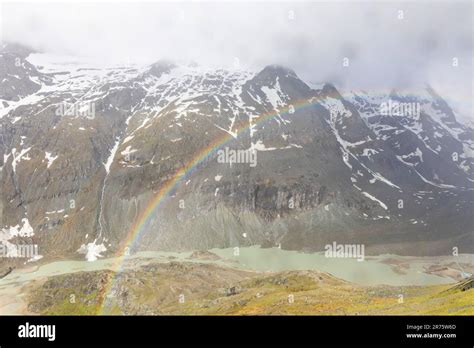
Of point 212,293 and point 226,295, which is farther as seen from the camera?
point 212,293

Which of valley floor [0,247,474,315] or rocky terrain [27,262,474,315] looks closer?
rocky terrain [27,262,474,315]

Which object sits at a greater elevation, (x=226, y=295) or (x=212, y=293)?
(x=226, y=295)

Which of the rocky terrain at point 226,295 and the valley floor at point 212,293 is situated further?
the valley floor at point 212,293

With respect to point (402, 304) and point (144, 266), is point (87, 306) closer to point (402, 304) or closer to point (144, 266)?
point (144, 266)
